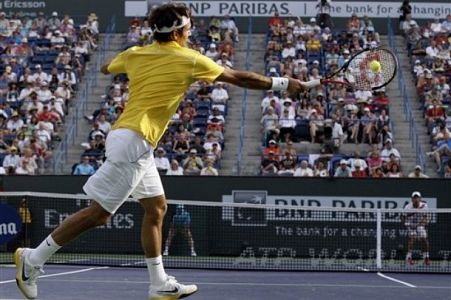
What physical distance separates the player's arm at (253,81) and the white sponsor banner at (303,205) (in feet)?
33.7

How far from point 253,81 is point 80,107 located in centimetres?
1760

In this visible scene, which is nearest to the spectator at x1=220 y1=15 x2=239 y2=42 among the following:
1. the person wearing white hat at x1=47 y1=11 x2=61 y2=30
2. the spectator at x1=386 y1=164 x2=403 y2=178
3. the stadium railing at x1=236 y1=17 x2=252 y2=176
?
the stadium railing at x1=236 y1=17 x2=252 y2=176

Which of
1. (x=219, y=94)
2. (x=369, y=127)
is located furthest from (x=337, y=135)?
(x=219, y=94)

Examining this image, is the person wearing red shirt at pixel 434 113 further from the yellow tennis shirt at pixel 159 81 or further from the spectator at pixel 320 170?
the yellow tennis shirt at pixel 159 81

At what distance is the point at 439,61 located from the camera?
78.9 feet

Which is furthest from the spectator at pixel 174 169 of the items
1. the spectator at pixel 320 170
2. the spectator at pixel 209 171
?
the spectator at pixel 320 170

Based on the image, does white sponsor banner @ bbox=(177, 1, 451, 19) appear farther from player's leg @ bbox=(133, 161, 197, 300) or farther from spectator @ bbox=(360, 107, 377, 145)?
player's leg @ bbox=(133, 161, 197, 300)

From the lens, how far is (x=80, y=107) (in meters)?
23.7

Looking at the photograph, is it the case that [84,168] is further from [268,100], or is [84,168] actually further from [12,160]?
[268,100]

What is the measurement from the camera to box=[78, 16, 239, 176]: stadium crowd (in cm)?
1905

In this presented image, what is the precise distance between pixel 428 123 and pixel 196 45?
675 centimetres

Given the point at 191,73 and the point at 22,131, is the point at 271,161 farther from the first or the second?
the point at 191,73

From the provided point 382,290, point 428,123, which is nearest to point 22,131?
point 428,123

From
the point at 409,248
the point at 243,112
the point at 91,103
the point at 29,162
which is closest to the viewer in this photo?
the point at 409,248
